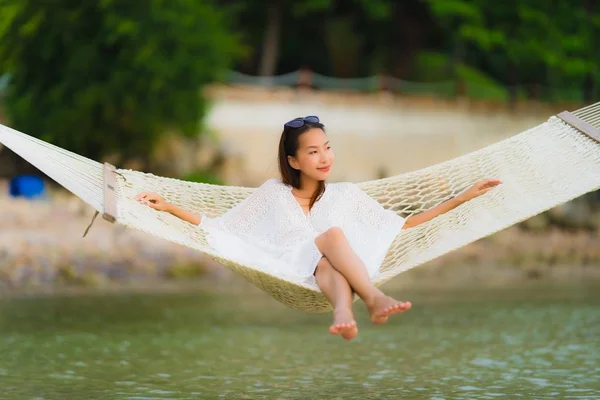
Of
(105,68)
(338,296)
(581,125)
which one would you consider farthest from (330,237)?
(105,68)

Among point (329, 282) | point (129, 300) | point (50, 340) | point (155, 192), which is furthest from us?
point (129, 300)

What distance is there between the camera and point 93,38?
13.0 m

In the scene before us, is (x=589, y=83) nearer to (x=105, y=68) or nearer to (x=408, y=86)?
(x=408, y=86)

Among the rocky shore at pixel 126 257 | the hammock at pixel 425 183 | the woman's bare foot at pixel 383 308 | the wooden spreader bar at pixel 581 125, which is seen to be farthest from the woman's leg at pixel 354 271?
the rocky shore at pixel 126 257

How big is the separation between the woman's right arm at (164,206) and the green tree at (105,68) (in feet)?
27.2

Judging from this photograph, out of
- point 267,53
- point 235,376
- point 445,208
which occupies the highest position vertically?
point 267,53

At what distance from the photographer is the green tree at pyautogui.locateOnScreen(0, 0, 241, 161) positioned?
503 inches

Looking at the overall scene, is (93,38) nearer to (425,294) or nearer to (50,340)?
(425,294)

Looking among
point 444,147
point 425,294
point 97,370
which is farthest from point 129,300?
point 444,147

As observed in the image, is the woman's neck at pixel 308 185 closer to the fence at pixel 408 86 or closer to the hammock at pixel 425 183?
the hammock at pixel 425 183

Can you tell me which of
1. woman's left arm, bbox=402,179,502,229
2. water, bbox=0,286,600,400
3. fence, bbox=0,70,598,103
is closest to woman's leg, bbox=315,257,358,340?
woman's left arm, bbox=402,179,502,229

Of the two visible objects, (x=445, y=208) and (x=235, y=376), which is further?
(x=235, y=376)

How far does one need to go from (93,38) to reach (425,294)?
4.75m

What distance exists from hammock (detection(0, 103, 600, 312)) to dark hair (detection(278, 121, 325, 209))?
330mm
